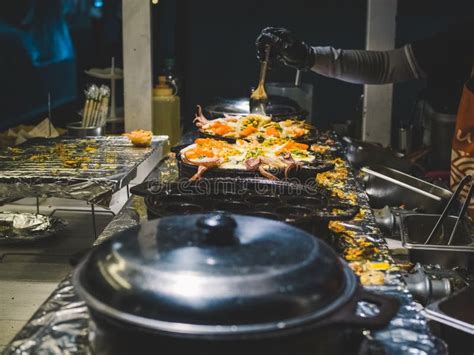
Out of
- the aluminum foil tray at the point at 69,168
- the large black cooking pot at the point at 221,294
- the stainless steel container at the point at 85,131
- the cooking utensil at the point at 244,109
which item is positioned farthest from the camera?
the stainless steel container at the point at 85,131

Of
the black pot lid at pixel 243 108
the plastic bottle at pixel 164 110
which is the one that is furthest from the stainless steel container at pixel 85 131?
the black pot lid at pixel 243 108

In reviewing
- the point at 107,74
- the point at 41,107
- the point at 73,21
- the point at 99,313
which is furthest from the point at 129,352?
the point at 73,21

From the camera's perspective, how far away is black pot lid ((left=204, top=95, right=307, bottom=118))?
446cm

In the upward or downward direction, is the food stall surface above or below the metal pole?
below

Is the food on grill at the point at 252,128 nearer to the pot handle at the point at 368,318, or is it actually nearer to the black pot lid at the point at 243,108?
the black pot lid at the point at 243,108

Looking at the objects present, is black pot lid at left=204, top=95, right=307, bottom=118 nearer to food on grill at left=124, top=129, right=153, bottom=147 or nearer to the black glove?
the black glove

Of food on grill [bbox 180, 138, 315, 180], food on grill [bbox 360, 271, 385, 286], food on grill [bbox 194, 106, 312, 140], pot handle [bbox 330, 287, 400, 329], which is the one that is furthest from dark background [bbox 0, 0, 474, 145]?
pot handle [bbox 330, 287, 400, 329]

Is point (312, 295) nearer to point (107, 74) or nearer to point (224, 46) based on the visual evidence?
point (107, 74)

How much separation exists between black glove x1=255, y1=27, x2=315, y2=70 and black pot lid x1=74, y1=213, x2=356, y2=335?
113 inches

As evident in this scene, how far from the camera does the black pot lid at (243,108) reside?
14.6 ft

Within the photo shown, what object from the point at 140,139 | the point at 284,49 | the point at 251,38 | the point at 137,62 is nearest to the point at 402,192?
the point at 284,49

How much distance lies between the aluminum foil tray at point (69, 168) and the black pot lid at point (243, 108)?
0.56m

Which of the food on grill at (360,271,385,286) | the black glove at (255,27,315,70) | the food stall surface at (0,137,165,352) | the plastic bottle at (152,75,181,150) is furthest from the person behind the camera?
the plastic bottle at (152,75,181,150)

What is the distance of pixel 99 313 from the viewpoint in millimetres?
1221
